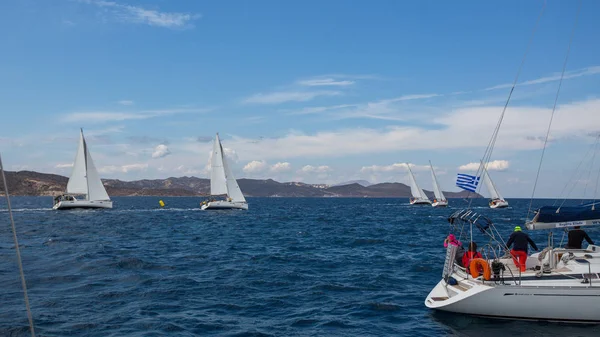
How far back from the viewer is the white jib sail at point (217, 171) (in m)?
73.3

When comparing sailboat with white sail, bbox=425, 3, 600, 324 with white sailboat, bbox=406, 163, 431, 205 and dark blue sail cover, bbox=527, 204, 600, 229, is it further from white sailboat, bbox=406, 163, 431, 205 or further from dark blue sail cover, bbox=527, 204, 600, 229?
white sailboat, bbox=406, 163, 431, 205

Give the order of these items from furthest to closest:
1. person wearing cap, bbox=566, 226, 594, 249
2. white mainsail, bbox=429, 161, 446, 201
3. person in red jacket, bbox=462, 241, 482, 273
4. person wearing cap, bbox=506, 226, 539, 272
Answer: white mainsail, bbox=429, 161, 446, 201 → person wearing cap, bbox=566, 226, 594, 249 → person in red jacket, bbox=462, 241, 482, 273 → person wearing cap, bbox=506, 226, 539, 272

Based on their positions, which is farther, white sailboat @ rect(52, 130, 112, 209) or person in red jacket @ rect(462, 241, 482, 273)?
white sailboat @ rect(52, 130, 112, 209)

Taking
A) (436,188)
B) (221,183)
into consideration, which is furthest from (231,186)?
(436,188)

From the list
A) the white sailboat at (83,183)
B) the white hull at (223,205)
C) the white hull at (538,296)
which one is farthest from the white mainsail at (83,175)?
the white hull at (538,296)

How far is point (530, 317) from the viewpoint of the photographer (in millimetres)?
13516

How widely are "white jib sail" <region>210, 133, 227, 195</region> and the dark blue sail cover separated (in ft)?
200

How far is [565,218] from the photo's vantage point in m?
15.2

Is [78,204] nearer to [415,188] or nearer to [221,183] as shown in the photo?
[221,183]

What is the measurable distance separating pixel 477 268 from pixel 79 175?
220 ft

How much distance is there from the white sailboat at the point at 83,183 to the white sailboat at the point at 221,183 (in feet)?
51.2

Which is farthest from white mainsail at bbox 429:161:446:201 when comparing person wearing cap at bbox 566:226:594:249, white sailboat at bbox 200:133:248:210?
person wearing cap at bbox 566:226:594:249

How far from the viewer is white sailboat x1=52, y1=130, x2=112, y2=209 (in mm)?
71000

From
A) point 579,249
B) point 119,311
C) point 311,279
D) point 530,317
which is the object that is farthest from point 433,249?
point 119,311
